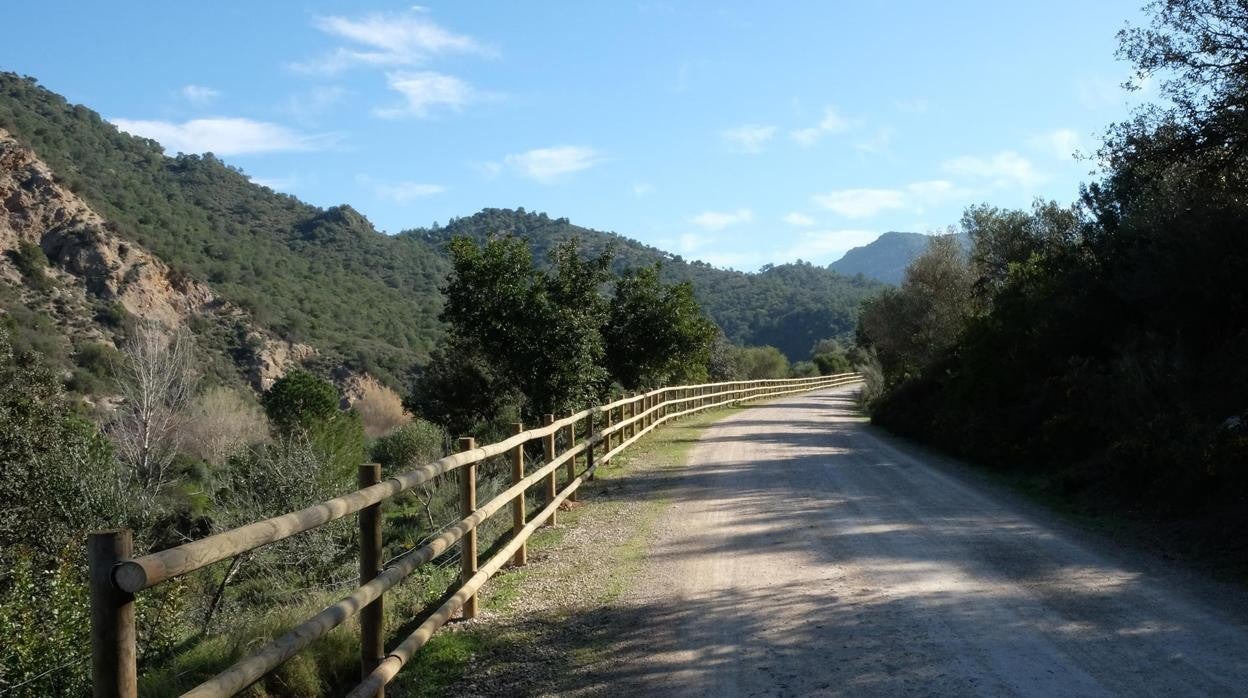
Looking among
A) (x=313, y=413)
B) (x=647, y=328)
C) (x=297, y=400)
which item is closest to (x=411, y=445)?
(x=647, y=328)

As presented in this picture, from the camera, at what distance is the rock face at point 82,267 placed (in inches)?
1944

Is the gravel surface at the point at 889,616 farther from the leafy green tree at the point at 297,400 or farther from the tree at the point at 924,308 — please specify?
the leafy green tree at the point at 297,400

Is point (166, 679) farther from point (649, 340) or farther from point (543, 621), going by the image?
point (649, 340)

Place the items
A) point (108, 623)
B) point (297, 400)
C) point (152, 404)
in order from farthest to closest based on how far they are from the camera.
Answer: point (297, 400), point (152, 404), point (108, 623)

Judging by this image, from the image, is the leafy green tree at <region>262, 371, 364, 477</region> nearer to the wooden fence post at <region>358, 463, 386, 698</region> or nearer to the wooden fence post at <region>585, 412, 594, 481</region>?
the wooden fence post at <region>585, 412, 594, 481</region>

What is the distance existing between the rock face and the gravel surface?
160 ft

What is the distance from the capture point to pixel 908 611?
20.4 feet

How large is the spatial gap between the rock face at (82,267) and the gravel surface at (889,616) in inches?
1916

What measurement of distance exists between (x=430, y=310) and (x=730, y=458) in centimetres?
7096

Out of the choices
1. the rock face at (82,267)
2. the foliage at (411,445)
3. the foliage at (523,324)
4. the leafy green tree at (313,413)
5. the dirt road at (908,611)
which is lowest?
the foliage at (411,445)

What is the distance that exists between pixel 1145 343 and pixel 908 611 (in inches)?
397

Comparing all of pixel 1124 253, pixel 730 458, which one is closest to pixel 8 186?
pixel 730 458

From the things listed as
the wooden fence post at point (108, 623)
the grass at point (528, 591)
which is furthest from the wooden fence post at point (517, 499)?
the wooden fence post at point (108, 623)

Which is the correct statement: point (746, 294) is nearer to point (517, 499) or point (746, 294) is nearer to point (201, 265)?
point (201, 265)
